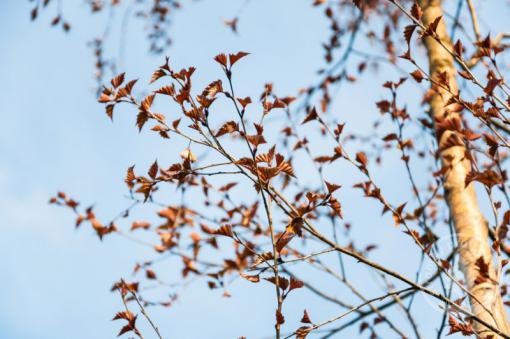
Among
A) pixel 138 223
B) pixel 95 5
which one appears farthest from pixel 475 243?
pixel 95 5

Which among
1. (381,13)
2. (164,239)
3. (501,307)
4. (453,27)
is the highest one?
(381,13)

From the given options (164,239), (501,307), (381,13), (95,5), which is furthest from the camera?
(95,5)

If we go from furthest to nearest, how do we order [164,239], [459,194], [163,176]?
[164,239]
[459,194]
[163,176]

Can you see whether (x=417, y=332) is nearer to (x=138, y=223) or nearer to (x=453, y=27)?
(x=138, y=223)

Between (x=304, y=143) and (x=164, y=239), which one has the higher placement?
(x=304, y=143)

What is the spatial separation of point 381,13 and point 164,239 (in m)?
3.51

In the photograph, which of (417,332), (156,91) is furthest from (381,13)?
(156,91)

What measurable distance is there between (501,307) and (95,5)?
5.31 meters

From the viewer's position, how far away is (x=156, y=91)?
1.62 metres

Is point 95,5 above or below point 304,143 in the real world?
above

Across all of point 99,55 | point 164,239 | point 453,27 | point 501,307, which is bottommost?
point 501,307

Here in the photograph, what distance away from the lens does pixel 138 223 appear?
3.39m

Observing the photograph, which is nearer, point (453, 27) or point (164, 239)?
point (164, 239)

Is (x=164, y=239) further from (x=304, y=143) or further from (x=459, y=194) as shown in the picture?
(x=459, y=194)
